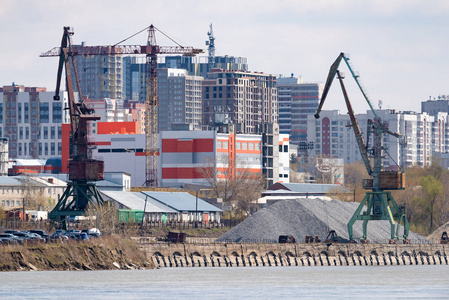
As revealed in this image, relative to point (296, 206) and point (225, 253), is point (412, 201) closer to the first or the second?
point (296, 206)

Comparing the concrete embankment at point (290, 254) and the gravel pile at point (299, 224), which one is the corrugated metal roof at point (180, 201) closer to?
the gravel pile at point (299, 224)

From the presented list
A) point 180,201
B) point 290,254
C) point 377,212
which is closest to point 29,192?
point 180,201

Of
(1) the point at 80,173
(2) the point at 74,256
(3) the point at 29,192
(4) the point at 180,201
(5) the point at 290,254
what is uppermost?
(1) the point at 80,173

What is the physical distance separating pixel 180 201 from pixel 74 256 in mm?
82304

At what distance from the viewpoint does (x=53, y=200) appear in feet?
618

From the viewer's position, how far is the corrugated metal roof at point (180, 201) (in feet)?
594

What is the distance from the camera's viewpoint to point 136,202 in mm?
174375

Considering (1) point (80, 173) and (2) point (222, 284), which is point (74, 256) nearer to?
(2) point (222, 284)

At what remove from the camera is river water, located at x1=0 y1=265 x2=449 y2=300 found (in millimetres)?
83438

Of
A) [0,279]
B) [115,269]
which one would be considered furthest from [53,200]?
[0,279]

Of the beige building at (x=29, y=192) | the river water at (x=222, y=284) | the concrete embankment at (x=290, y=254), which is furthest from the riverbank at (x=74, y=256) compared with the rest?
the beige building at (x=29, y=192)

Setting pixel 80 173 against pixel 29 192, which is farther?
pixel 29 192

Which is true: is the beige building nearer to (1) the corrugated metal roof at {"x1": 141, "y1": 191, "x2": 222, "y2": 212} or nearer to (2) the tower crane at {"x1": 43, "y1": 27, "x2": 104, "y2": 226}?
(1) the corrugated metal roof at {"x1": 141, "y1": 191, "x2": 222, "y2": 212}

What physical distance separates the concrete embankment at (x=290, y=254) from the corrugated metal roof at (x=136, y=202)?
37.3 metres
